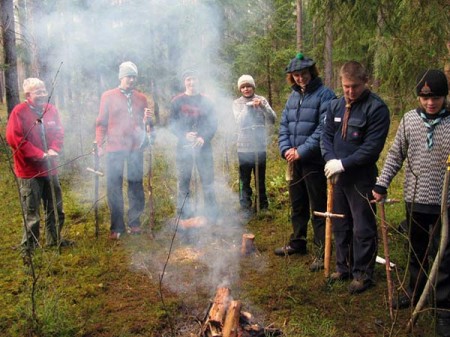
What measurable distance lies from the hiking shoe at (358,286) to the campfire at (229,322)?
3.34 ft

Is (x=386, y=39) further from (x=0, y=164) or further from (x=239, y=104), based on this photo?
(x=0, y=164)

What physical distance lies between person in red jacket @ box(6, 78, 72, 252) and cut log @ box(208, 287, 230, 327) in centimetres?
226

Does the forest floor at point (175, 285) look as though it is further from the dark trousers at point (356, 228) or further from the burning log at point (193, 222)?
the dark trousers at point (356, 228)

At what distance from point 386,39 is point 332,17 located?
0.79m

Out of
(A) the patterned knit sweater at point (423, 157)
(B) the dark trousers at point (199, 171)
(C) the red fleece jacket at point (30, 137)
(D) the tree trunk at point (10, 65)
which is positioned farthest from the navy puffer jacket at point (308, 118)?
(D) the tree trunk at point (10, 65)

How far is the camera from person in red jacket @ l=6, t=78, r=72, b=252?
451cm

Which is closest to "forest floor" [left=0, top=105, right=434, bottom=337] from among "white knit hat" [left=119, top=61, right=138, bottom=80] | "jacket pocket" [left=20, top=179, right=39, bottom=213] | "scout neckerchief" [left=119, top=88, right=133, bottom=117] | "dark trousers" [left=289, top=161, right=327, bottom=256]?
"dark trousers" [left=289, top=161, right=327, bottom=256]

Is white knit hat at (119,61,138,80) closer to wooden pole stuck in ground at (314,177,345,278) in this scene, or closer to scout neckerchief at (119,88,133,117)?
scout neckerchief at (119,88,133,117)

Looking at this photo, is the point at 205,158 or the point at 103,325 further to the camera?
the point at 205,158

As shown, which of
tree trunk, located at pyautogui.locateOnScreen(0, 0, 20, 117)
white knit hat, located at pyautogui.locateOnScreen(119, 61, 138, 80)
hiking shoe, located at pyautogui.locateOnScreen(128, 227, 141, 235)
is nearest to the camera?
white knit hat, located at pyautogui.locateOnScreen(119, 61, 138, 80)

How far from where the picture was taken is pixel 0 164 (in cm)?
1030

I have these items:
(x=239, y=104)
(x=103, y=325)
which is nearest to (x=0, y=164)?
(x=239, y=104)

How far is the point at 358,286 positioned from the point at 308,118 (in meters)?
1.92

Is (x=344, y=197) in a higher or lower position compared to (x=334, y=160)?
lower
